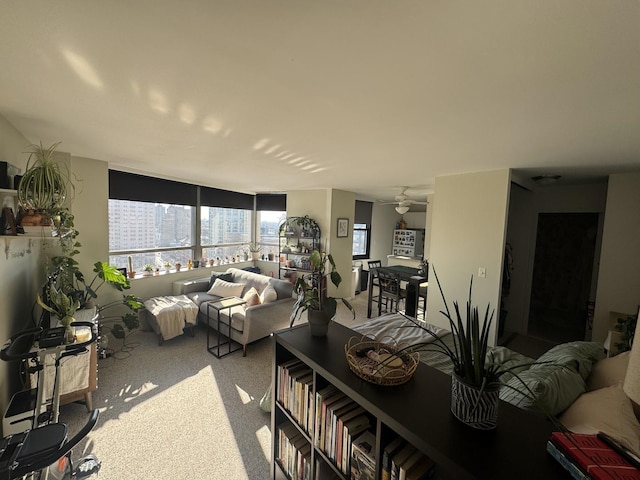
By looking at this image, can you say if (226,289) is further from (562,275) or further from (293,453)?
(562,275)

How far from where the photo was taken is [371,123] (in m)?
1.82

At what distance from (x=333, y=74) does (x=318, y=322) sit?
1.34 m

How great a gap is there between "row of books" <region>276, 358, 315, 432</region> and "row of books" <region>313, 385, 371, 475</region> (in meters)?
0.07

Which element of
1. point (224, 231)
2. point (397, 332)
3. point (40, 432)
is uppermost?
point (224, 231)

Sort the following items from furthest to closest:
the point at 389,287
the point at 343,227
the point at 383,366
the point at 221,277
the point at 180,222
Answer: the point at 343,227 < the point at 180,222 < the point at 221,277 < the point at 389,287 < the point at 383,366

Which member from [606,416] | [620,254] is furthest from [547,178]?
[606,416]

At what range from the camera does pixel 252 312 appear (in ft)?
10.8

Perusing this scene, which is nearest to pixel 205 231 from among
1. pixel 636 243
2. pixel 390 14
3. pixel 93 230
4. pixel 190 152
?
pixel 93 230

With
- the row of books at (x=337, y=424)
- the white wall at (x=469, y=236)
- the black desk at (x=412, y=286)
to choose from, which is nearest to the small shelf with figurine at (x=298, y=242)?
the black desk at (x=412, y=286)

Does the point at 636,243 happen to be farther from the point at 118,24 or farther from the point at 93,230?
the point at 93,230

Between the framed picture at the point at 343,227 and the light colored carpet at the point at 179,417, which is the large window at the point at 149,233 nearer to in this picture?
the light colored carpet at the point at 179,417

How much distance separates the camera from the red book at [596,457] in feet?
2.08

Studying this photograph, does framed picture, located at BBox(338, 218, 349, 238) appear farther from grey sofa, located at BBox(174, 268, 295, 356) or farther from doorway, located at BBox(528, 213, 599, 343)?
doorway, located at BBox(528, 213, 599, 343)

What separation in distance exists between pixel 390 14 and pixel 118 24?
3.34 ft
